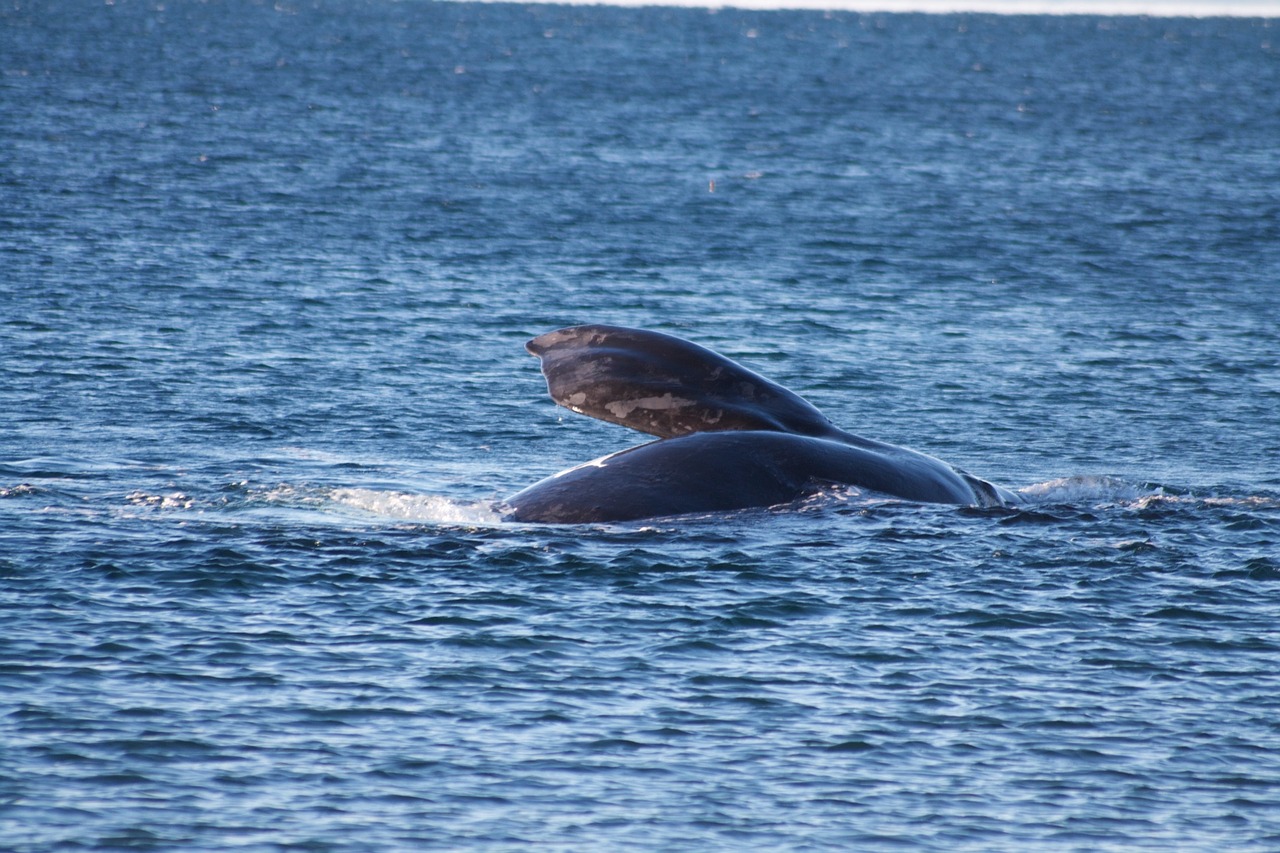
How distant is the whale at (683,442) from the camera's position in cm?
1443

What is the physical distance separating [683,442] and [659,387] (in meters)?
0.48

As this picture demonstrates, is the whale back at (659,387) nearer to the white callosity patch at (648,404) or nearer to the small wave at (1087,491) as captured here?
the white callosity patch at (648,404)

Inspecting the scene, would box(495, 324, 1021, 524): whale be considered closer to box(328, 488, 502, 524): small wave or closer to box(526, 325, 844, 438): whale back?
box(526, 325, 844, 438): whale back

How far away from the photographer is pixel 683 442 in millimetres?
14547

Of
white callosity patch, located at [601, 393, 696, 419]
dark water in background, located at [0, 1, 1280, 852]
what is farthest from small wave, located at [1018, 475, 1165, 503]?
white callosity patch, located at [601, 393, 696, 419]

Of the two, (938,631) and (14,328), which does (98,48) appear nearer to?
(14,328)

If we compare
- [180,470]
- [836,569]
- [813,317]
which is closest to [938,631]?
[836,569]

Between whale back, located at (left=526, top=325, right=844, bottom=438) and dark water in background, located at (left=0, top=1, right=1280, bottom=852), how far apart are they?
0.82 metres

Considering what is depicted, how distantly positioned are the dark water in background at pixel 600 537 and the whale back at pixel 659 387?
821mm

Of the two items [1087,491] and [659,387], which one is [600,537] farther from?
[1087,491]

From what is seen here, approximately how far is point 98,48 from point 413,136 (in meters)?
45.8

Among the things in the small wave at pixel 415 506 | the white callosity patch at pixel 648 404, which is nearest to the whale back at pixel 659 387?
the white callosity patch at pixel 648 404

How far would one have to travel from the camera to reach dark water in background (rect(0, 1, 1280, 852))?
32.6ft

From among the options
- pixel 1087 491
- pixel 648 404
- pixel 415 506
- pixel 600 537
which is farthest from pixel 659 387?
pixel 1087 491
